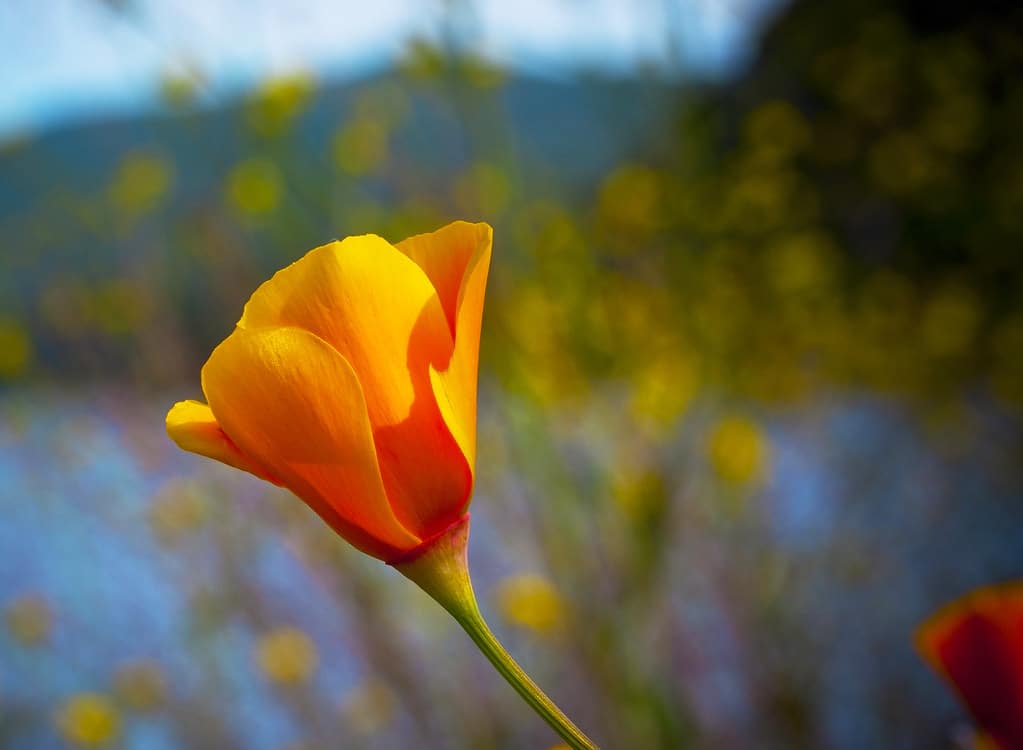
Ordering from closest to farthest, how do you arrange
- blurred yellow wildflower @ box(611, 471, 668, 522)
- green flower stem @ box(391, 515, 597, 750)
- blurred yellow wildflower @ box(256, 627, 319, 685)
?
green flower stem @ box(391, 515, 597, 750), blurred yellow wildflower @ box(611, 471, 668, 522), blurred yellow wildflower @ box(256, 627, 319, 685)

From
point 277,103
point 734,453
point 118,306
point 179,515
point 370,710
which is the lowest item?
point 370,710

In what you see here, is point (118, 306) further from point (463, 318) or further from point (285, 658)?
point (463, 318)

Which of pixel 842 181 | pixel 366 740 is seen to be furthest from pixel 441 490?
pixel 842 181

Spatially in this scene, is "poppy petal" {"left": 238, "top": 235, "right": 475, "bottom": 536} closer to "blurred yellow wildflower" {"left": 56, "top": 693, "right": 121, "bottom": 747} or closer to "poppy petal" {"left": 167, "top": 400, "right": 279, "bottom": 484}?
"poppy petal" {"left": 167, "top": 400, "right": 279, "bottom": 484}

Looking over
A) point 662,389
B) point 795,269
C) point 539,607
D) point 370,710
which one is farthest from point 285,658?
point 795,269

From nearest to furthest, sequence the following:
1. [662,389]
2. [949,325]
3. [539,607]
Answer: [539,607]
[662,389]
[949,325]

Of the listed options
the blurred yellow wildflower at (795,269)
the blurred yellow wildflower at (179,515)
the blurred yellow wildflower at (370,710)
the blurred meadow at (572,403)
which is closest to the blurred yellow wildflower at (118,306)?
the blurred meadow at (572,403)

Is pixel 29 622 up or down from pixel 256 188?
down

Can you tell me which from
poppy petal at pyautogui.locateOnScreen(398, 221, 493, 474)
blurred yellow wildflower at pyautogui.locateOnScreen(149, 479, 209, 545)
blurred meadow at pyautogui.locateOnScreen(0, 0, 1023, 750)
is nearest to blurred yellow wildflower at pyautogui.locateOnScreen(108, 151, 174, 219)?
blurred meadow at pyautogui.locateOnScreen(0, 0, 1023, 750)
